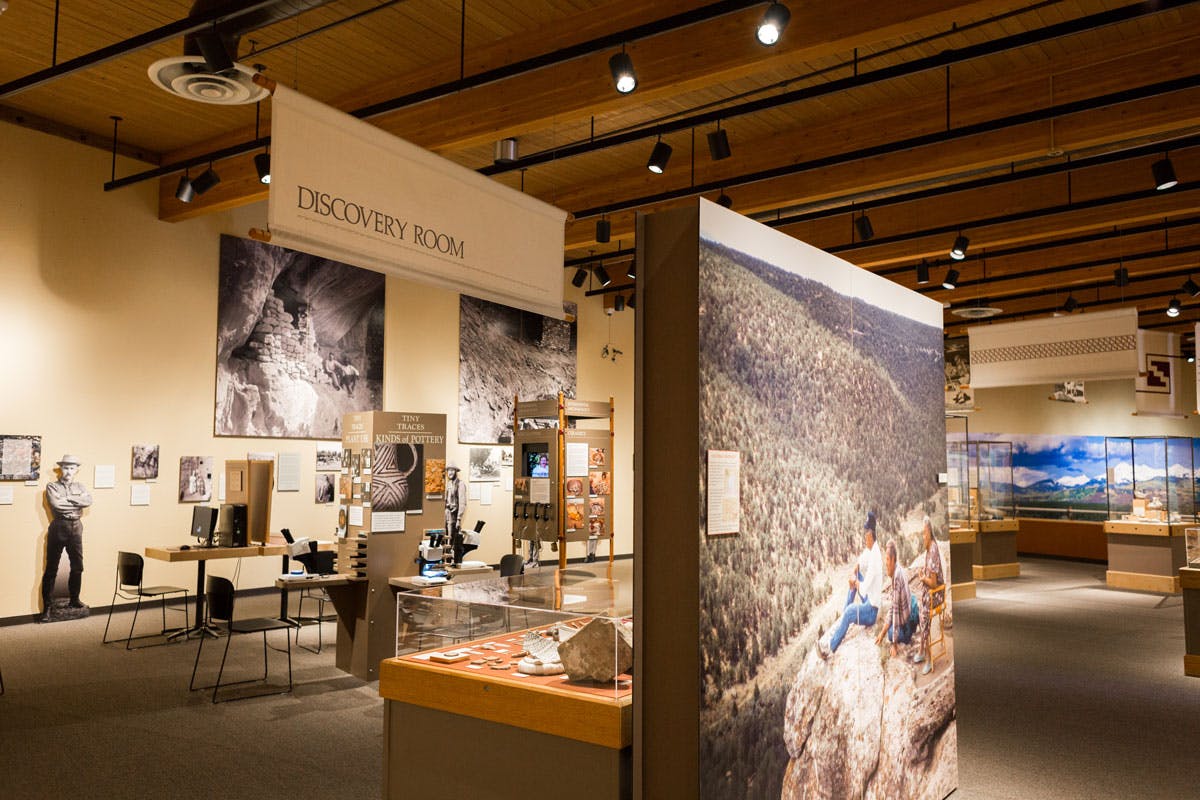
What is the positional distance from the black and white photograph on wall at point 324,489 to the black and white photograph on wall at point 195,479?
139cm

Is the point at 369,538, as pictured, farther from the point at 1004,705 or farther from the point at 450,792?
the point at 1004,705

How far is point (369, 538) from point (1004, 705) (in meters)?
4.79

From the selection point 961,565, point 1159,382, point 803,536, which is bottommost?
point 961,565

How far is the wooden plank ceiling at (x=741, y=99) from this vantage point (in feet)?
20.3

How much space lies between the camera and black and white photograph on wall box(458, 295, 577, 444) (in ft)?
43.5

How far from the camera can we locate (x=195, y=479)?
10.1 m

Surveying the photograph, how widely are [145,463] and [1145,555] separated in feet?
42.5

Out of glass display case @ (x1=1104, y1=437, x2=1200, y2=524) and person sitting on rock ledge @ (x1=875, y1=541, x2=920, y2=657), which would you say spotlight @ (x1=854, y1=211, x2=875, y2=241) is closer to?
person sitting on rock ledge @ (x1=875, y1=541, x2=920, y2=657)

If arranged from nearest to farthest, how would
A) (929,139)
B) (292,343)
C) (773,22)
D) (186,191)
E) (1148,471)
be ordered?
(773,22) < (929,139) < (186,191) < (292,343) < (1148,471)

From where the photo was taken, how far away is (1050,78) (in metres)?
7.07

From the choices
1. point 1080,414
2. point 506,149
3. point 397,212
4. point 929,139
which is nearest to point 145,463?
point 506,149

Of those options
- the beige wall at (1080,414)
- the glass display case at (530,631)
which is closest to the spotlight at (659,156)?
the glass display case at (530,631)

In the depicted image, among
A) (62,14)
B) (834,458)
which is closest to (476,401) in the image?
(62,14)

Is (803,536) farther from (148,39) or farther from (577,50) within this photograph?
(148,39)
